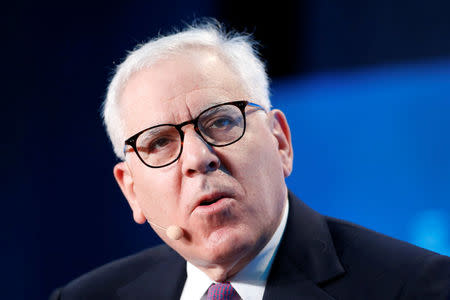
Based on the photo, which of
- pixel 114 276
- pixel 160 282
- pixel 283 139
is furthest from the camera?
pixel 114 276

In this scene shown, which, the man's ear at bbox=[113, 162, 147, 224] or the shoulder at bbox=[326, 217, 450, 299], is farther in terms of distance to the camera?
the man's ear at bbox=[113, 162, 147, 224]

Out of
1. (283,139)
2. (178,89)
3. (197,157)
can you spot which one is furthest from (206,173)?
(283,139)

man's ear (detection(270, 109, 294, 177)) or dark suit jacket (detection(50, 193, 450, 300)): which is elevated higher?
man's ear (detection(270, 109, 294, 177))

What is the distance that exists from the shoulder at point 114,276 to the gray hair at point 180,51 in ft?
1.78

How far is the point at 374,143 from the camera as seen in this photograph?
2.50m

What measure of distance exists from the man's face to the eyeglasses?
A: 0.06 feet

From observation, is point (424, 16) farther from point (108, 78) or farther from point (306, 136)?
point (108, 78)

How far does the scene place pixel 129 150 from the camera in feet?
5.12

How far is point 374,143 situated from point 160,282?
1387mm

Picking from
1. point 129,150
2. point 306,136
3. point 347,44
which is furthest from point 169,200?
point 347,44

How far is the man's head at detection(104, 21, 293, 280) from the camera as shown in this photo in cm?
135

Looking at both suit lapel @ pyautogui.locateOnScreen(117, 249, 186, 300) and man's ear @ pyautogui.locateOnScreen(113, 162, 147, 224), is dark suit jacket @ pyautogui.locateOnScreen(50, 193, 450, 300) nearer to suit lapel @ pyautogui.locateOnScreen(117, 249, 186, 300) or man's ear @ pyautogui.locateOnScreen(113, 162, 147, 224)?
suit lapel @ pyautogui.locateOnScreen(117, 249, 186, 300)

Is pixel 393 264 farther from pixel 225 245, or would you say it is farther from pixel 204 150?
pixel 204 150

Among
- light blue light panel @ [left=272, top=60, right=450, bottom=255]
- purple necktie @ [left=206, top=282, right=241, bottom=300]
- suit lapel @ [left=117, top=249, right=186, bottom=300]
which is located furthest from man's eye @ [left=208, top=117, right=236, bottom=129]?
light blue light panel @ [left=272, top=60, right=450, bottom=255]
